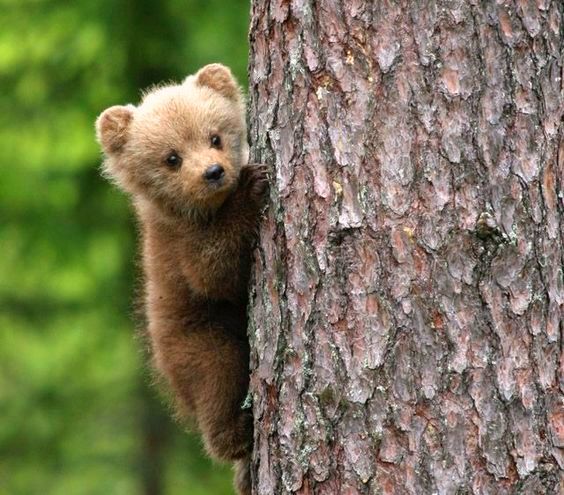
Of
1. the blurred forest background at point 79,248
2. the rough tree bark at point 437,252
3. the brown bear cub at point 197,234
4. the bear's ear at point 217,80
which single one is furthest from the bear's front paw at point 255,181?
the blurred forest background at point 79,248

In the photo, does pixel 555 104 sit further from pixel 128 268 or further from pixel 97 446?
pixel 97 446

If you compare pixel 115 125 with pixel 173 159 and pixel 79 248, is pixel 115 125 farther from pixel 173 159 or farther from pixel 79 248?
pixel 79 248

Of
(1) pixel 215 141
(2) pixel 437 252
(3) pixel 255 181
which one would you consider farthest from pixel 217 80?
(2) pixel 437 252

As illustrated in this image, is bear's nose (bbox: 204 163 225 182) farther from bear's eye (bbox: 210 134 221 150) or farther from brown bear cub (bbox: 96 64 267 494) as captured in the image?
bear's eye (bbox: 210 134 221 150)

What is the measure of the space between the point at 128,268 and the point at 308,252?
645cm

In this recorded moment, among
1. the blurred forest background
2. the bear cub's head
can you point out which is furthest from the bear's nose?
the blurred forest background

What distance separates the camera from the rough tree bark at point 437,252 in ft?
12.4

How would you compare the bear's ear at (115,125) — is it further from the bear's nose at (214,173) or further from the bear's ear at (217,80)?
the bear's nose at (214,173)

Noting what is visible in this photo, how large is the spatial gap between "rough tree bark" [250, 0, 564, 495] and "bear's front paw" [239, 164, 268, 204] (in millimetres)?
443

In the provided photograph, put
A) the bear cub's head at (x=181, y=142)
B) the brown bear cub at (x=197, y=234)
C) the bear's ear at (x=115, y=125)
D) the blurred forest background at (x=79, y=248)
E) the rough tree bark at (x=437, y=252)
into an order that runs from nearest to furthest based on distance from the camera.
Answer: the rough tree bark at (x=437, y=252) < the brown bear cub at (x=197, y=234) < the bear cub's head at (x=181, y=142) < the bear's ear at (x=115, y=125) < the blurred forest background at (x=79, y=248)

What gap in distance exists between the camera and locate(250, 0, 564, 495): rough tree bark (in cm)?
377

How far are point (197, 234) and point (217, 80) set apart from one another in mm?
1050

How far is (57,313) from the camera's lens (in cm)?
1135

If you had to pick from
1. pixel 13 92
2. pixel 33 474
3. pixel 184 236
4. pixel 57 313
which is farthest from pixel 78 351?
pixel 184 236
